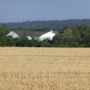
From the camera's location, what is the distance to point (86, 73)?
654 inches

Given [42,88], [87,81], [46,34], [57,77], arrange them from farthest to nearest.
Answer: [46,34] < [57,77] < [87,81] < [42,88]


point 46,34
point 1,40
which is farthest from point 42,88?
point 46,34

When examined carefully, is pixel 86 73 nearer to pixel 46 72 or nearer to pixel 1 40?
pixel 46 72

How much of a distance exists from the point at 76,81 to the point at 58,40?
5535 cm

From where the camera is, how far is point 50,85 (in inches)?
520

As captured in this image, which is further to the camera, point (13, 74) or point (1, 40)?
point (1, 40)

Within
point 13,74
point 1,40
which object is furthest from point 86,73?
point 1,40

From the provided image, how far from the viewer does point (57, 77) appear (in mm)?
15312

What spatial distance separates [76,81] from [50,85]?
4.48 feet

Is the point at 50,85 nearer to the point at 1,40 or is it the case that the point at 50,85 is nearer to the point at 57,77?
the point at 57,77

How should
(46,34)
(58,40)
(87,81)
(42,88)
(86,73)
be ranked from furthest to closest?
(46,34)
(58,40)
(86,73)
(87,81)
(42,88)

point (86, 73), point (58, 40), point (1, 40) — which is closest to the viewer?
point (86, 73)

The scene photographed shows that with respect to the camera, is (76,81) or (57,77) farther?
(57,77)

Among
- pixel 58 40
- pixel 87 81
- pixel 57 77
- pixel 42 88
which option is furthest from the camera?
pixel 58 40
